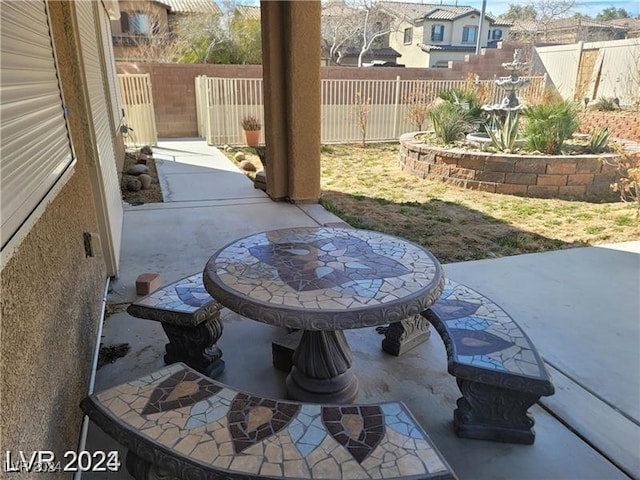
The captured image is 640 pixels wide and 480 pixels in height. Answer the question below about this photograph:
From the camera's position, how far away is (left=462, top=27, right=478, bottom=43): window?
34744 mm

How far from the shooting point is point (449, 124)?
7352mm

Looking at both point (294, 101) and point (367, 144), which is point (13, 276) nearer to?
point (294, 101)

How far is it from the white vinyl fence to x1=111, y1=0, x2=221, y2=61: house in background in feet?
23.4

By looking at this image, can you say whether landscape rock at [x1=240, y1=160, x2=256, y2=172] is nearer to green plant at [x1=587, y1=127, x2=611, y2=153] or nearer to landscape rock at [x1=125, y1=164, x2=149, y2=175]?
landscape rock at [x1=125, y1=164, x2=149, y2=175]

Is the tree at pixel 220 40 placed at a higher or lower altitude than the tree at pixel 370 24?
lower

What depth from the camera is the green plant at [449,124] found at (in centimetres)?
737

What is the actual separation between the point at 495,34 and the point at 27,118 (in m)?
41.5

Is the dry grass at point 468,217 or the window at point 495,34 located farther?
the window at point 495,34

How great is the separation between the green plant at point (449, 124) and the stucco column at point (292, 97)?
2.94m

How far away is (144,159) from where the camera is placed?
26.3 feet

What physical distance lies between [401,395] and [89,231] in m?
1.98

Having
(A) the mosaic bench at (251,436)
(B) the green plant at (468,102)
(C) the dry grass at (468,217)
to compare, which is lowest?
(C) the dry grass at (468,217)

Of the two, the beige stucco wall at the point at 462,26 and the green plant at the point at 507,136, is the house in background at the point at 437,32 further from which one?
the green plant at the point at 507,136

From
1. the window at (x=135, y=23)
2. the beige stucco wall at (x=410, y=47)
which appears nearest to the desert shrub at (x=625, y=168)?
the window at (x=135, y=23)
